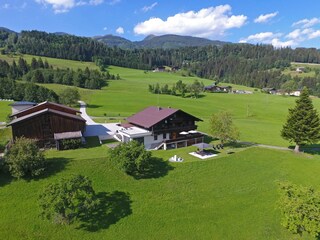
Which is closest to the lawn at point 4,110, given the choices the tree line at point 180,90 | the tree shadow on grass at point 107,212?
the tree shadow on grass at point 107,212

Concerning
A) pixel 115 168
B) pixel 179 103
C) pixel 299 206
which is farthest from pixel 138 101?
pixel 299 206

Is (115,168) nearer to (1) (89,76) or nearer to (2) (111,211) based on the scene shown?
(2) (111,211)

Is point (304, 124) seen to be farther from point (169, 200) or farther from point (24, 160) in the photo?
point (24, 160)

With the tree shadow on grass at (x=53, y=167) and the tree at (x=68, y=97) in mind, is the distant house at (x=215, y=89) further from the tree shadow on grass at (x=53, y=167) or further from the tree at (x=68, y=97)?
the tree shadow on grass at (x=53, y=167)

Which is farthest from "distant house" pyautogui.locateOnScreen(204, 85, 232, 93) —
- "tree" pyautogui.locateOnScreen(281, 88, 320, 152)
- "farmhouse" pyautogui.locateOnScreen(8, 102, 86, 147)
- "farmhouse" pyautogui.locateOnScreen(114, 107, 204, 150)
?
"farmhouse" pyautogui.locateOnScreen(8, 102, 86, 147)

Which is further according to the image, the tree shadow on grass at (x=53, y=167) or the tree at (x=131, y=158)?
the tree at (x=131, y=158)

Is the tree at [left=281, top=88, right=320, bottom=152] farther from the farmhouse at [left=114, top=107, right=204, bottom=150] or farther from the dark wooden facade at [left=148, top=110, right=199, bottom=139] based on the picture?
the dark wooden facade at [left=148, top=110, right=199, bottom=139]
